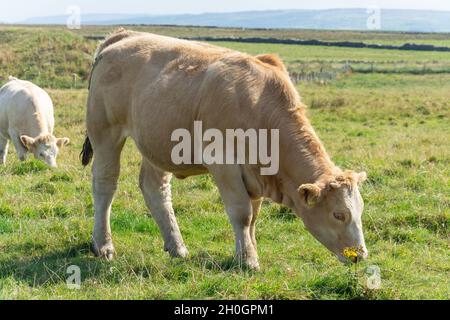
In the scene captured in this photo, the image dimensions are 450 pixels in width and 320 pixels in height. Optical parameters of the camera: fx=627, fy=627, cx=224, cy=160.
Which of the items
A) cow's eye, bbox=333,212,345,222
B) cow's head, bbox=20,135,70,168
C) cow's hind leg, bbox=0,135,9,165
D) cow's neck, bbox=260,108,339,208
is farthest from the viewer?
cow's hind leg, bbox=0,135,9,165

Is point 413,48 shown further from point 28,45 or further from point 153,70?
point 153,70

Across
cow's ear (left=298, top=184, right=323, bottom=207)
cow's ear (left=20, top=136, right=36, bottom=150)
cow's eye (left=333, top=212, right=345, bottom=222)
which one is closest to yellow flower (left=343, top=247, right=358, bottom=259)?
cow's eye (left=333, top=212, right=345, bottom=222)

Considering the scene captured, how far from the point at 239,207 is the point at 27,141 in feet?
27.7

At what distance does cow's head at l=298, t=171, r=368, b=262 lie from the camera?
5828 millimetres

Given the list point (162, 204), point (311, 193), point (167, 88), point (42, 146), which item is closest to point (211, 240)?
point (162, 204)

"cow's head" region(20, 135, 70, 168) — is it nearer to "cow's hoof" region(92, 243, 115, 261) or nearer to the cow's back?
the cow's back

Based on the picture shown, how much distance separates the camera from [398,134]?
18.7m

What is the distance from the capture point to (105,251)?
→ 7.24 meters

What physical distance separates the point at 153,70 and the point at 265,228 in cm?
259

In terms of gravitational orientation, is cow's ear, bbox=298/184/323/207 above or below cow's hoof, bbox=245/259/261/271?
above

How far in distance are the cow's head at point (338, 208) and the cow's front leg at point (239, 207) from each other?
637mm

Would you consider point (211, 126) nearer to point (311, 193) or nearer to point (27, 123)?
point (311, 193)

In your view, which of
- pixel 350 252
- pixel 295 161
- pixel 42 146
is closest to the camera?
pixel 350 252

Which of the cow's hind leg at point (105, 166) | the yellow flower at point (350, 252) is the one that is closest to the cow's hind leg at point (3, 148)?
the cow's hind leg at point (105, 166)
